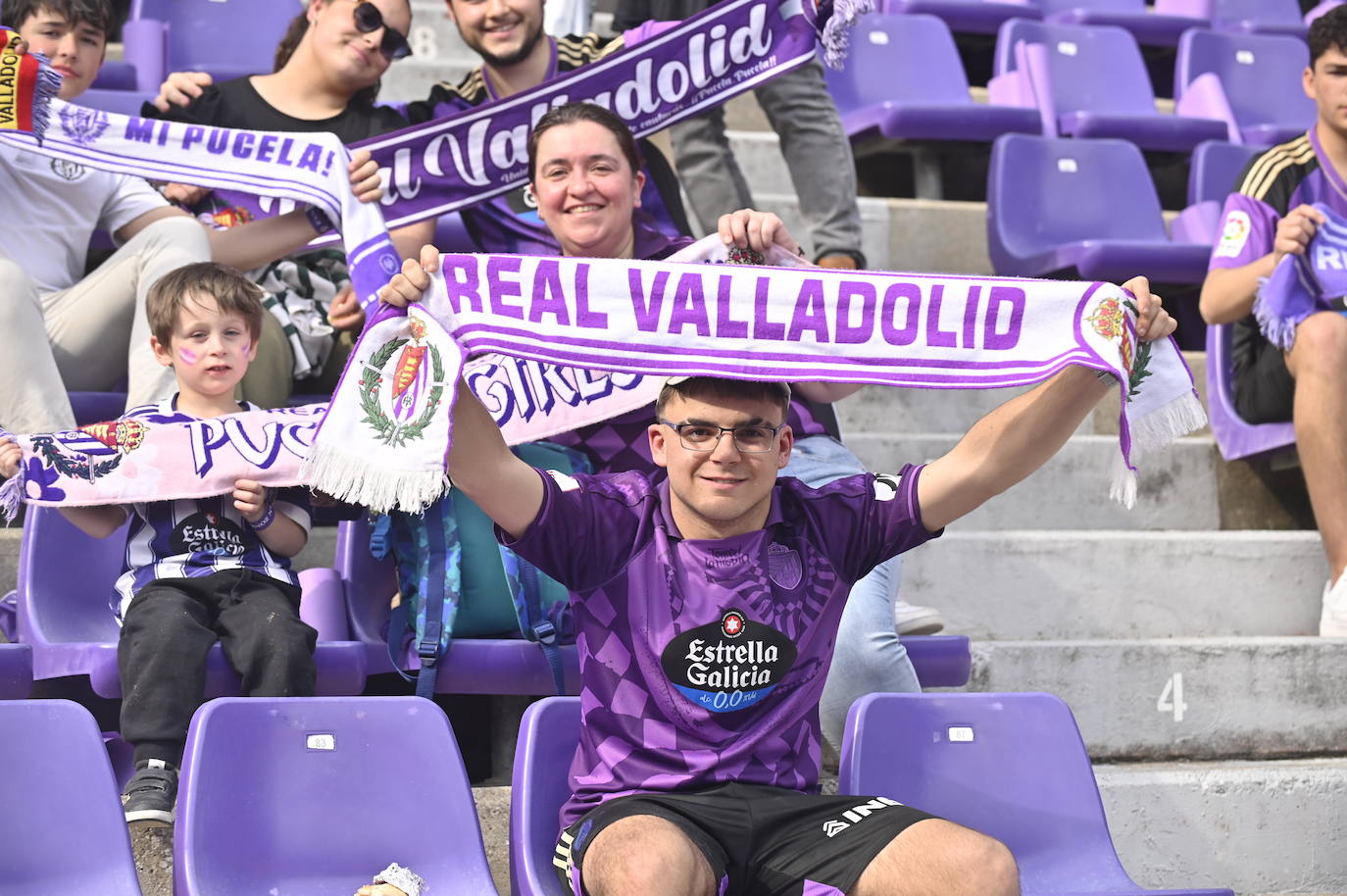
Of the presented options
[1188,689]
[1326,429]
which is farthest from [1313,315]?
[1188,689]

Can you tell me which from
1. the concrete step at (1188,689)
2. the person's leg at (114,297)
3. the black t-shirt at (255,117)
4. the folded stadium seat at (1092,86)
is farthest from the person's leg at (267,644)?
the folded stadium seat at (1092,86)

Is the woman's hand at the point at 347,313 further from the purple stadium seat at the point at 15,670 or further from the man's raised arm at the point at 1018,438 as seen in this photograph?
the man's raised arm at the point at 1018,438

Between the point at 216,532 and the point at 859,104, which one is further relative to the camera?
the point at 859,104

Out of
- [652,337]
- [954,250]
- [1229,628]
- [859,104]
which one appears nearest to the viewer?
[652,337]

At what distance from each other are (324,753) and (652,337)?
0.77 m

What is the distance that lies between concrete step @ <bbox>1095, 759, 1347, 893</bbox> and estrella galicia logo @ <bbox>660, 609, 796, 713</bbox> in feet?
4.07

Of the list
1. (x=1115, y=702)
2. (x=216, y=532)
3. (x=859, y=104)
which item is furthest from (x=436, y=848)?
(x=859, y=104)

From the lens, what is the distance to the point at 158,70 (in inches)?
204

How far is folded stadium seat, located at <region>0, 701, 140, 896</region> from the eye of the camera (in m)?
2.30

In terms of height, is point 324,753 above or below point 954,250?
below

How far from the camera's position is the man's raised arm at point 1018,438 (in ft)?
7.85

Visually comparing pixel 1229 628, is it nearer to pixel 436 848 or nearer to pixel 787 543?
pixel 787 543

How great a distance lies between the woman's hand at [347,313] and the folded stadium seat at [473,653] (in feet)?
1.49

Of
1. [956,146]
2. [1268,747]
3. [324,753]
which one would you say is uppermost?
[956,146]
